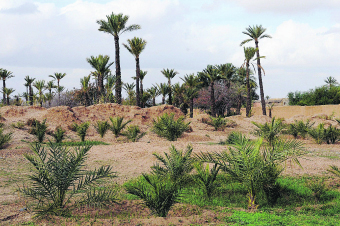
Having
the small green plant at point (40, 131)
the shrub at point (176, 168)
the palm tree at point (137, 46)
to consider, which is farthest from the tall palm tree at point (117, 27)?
the shrub at point (176, 168)

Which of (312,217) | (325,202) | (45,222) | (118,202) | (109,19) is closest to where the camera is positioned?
(45,222)

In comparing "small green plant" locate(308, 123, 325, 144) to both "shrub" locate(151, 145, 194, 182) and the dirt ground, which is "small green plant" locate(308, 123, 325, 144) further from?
"shrub" locate(151, 145, 194, 182)

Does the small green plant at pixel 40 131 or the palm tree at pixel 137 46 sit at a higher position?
the palm tree at pixel 137 46

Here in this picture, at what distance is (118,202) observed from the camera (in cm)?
560

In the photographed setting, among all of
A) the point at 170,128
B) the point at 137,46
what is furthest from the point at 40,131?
the point at 137,46

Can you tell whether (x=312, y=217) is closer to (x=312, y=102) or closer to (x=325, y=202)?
(x=325, y=202)

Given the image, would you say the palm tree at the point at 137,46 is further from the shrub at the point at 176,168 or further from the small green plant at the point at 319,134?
the shrub at the point at 176,168

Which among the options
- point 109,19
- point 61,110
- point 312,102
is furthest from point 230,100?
point 61,110

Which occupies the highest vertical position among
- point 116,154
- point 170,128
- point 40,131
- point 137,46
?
point 137,46

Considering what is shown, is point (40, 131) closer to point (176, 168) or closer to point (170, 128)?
point (170, 128)

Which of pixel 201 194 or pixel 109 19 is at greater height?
pixel 109 19

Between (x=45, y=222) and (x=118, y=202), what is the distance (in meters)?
1.46

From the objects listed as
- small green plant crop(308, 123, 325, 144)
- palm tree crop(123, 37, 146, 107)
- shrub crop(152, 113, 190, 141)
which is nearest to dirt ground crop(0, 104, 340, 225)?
small green plant crop(308, 123, 325, 144)

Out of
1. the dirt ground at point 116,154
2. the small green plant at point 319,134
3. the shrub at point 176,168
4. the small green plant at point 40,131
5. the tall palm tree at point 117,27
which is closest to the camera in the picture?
the dirt ground at point 116,154
